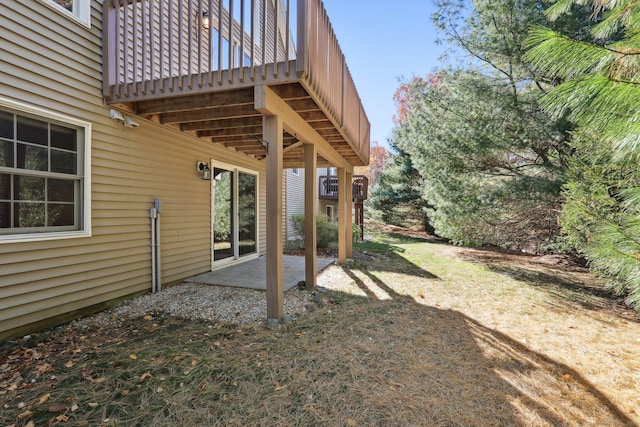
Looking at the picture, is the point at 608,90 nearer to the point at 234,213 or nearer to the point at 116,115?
the point at 116,115

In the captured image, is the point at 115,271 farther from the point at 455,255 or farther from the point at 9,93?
the point at 455,255

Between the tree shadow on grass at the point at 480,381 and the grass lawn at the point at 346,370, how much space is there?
12 millimetres

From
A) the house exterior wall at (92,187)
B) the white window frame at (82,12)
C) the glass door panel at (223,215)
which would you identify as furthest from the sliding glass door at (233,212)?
the white window frame at (82,12)

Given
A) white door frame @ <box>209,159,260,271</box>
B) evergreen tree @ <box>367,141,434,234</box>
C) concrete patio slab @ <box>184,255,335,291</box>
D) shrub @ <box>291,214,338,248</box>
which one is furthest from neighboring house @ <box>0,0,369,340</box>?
evergreen tree @ <box>367,141,434,234</box>

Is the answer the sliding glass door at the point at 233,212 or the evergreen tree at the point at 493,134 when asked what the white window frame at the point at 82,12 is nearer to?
the sliding glass door at the point at 233,212

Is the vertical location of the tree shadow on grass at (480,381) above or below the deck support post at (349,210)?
→ below

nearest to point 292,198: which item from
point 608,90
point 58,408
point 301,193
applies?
point 301,193

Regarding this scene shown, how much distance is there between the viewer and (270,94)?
3150mm

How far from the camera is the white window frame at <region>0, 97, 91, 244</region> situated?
2.86 metres

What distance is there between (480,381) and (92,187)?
464cm

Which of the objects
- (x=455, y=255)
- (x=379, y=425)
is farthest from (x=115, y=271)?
(x=455, y=255)

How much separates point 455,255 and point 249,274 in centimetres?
655

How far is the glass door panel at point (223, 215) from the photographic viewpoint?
599 cm

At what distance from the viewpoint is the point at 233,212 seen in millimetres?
6406
